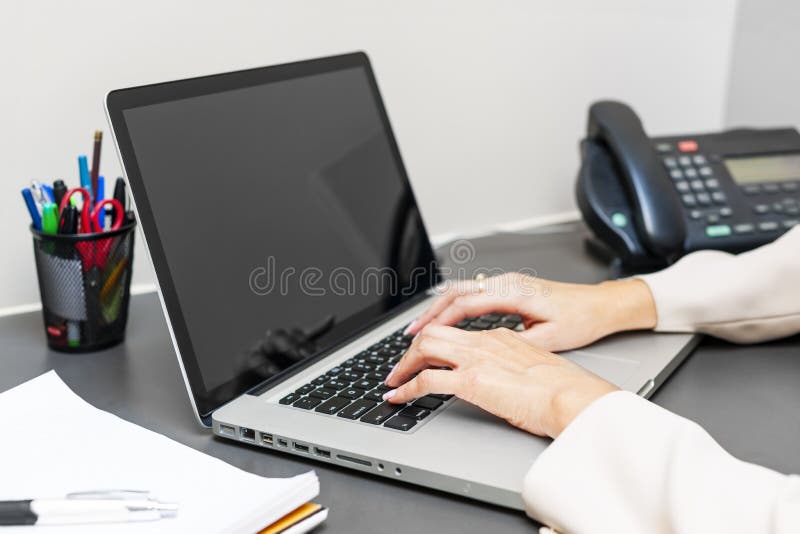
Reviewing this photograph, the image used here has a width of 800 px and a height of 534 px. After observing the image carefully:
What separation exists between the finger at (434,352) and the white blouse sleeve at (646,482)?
0.14m

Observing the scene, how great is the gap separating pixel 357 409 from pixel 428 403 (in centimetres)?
6

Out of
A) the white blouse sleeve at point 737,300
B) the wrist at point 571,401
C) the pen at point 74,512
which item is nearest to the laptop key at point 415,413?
the wrist at point 571,401

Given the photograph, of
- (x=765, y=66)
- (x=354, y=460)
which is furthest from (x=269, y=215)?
(x=765, y=66)

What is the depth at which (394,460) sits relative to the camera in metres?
0.64

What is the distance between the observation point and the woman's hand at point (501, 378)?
2.15 ft

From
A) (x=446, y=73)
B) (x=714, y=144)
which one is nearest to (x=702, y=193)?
(x=714, y=144)

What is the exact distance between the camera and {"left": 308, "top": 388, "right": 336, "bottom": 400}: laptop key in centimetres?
75

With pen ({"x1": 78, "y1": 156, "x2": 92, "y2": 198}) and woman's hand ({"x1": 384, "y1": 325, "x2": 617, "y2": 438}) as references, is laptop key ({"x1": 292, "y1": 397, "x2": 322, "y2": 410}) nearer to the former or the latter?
woman's hand ({"x1": 384, "y1": 325, "x2": 617, "y2": 438})

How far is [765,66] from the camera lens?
167 cm

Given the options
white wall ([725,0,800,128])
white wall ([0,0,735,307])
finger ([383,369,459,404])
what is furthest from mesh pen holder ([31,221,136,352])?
white wall ([725,0,800,128])

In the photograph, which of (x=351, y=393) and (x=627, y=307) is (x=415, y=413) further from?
(x=627, y=307)

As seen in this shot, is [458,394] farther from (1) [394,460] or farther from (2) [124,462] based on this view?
(2) [124,462]

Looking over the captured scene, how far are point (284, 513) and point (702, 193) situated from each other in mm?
762

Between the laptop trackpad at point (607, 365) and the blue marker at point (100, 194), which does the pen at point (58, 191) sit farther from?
the laptop trackpad at point (607, 365)
